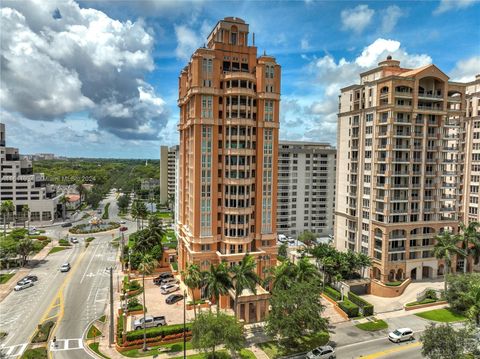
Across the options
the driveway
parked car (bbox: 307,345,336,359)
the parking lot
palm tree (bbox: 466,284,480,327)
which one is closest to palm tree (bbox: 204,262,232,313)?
the parking lot

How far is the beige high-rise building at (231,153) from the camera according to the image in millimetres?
70312

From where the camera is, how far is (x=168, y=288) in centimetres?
7675

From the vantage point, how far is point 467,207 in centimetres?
9756

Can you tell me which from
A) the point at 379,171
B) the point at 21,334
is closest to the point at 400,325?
the point at 379,171

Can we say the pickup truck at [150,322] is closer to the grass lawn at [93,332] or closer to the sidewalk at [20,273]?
the grass lawn at [93,332]

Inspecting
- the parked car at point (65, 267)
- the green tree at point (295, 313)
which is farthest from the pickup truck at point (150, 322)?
the parked car at point (65, 267)

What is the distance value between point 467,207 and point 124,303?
3755 inches

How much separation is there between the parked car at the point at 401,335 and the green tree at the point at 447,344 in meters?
16.1

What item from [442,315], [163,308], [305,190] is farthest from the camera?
[305,190]

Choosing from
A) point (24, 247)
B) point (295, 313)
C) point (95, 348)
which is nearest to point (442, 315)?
point (295, 313)

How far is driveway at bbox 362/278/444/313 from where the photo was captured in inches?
2808

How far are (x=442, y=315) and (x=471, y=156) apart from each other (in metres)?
51.5

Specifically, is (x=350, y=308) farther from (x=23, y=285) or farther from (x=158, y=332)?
(x=23, y=285)

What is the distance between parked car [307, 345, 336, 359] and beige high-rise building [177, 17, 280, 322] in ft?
70.5
